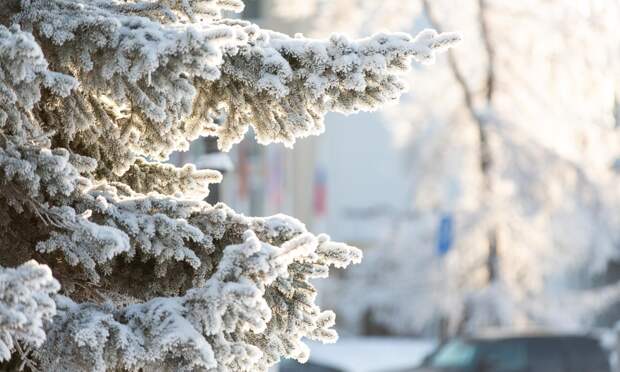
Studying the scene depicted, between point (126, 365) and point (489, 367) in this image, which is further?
point (489, 367)

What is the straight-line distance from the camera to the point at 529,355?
15.9 metres

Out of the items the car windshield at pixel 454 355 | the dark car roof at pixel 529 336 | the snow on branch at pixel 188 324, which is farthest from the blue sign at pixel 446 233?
the snow on branch at pixel 188 324

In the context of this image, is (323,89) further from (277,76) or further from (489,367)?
(489,367)

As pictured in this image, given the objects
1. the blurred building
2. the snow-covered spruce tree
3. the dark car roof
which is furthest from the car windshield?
the snow-covered spruce tree

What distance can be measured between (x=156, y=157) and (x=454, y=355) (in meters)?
11.9

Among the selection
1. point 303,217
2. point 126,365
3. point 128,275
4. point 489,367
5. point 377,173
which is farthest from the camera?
point 377,173

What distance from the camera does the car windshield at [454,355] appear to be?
52.4 feet

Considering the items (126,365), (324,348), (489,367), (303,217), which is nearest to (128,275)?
(126,365)

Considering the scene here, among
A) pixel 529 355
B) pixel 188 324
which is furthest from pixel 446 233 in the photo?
pixel 188 324

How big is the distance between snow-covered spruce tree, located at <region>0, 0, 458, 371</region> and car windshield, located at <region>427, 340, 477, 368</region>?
11805 mm

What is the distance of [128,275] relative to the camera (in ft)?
14.6

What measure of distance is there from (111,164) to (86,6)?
0.76 m

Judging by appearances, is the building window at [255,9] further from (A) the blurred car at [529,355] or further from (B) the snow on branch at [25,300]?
(B) the snow on branch at [25,300]

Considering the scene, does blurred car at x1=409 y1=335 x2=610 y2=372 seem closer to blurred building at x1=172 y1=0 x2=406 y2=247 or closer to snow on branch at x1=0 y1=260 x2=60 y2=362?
blurred building at x1=172 y1=0 x2=406 y2=247
